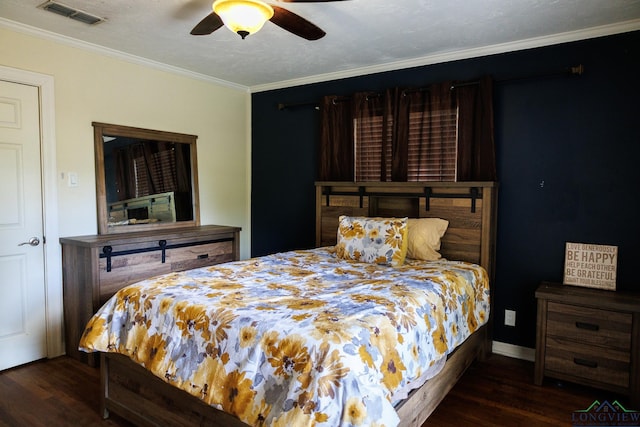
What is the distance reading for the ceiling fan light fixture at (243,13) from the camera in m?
1.97

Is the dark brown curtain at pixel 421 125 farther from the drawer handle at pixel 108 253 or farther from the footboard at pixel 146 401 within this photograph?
the footboard at pixel 146 401

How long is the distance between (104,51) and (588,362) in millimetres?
4187

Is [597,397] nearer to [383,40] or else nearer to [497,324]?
[497,324]

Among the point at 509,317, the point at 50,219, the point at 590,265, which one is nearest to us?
the point at 590,265

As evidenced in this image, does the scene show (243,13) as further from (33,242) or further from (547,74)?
(33,242)

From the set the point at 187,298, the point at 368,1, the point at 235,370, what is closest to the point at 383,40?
the point at 368,1

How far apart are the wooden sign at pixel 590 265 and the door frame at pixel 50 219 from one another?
377 centimetres

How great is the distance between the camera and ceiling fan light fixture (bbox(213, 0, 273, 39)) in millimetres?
1967

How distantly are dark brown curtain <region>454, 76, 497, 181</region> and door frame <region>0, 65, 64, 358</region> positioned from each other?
3139mm

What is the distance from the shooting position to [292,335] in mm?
1608

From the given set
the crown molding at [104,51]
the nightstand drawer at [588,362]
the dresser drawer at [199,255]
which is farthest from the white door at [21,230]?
the nightstand drawer at [588,362]

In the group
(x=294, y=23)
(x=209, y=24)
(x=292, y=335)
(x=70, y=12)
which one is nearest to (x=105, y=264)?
(x=70, y=12)

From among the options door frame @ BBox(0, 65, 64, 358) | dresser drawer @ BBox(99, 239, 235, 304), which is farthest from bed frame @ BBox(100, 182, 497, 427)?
door frame @ BBox(0, 65, 64, 358)

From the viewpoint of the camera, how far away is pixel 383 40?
123 inches
